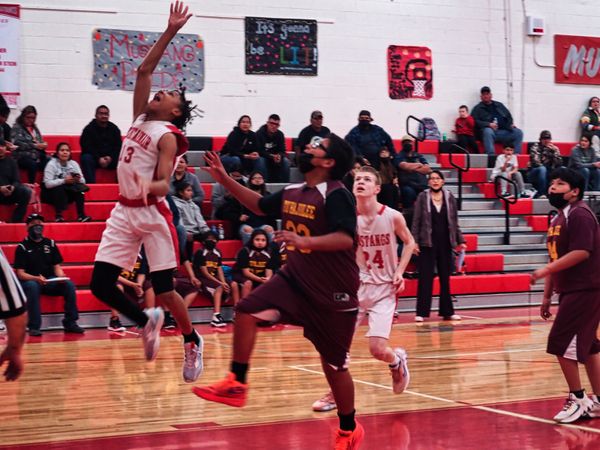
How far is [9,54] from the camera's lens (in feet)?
51.0

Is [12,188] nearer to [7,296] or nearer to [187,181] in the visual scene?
[187,181]

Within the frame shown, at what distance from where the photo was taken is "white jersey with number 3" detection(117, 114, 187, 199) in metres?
6.14

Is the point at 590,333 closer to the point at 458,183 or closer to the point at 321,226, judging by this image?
the point at 321,226

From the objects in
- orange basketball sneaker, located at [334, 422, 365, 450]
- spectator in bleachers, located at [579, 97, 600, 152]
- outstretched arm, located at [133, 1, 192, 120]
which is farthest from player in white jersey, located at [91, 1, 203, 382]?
spectator in bleachers, located at [579, 97, 600, 152]

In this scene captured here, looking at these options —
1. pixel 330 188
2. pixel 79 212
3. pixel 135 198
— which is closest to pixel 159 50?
pixel 135 198

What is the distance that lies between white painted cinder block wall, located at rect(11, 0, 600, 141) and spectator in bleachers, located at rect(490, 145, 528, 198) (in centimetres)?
184

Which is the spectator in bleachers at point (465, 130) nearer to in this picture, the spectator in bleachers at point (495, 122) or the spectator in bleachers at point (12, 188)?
the spectator in bleachers at point (495, 122)

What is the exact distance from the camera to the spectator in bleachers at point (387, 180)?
15.3 m

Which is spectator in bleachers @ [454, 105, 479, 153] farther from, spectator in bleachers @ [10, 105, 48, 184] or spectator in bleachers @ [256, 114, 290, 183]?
spectator in bleachers @ [10, 105, 48, 184]

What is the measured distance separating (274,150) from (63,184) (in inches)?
142

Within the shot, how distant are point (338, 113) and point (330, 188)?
517 inches

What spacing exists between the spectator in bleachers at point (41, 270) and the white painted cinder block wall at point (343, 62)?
14.2 feet

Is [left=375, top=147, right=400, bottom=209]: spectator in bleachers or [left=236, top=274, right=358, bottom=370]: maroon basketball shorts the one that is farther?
[left=375, top=147, right=400, bottom=209]: spectator in bleachers

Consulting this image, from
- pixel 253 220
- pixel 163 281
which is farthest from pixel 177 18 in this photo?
pixel 253 220
